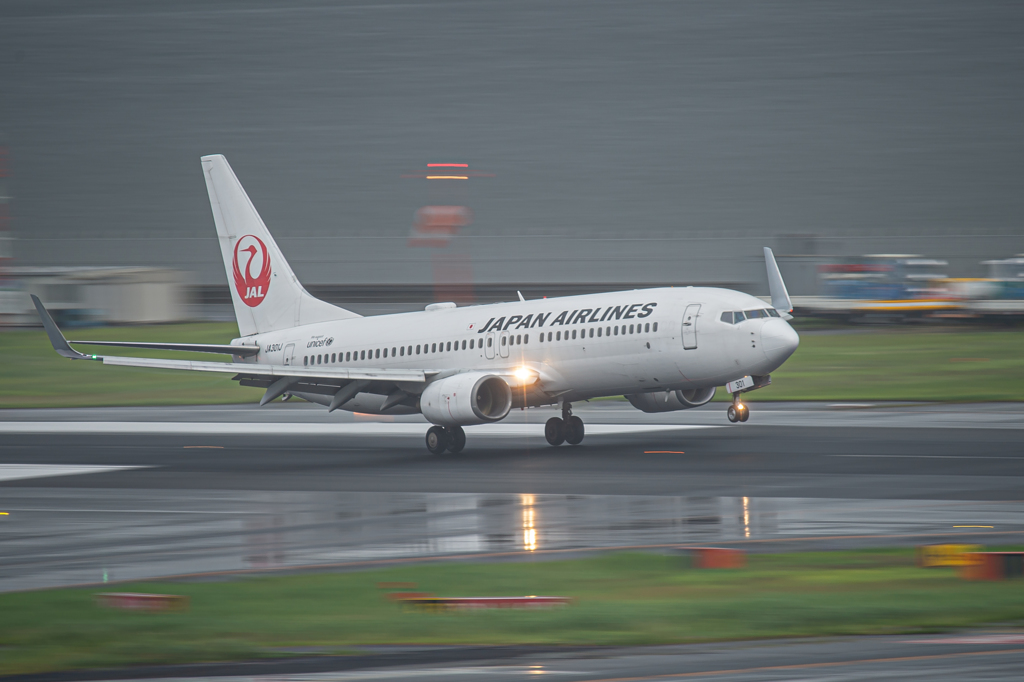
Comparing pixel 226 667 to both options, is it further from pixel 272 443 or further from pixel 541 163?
pixel 541 163

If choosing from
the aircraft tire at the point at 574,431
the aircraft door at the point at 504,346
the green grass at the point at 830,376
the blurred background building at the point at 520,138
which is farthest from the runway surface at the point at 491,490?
the blurred background building at the point at 520,138

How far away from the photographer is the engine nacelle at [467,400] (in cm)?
2852

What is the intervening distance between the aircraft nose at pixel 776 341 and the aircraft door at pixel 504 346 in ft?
20.9

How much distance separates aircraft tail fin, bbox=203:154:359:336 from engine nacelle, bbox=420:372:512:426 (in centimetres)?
815

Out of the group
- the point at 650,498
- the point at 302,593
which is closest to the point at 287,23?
the point at 650,498

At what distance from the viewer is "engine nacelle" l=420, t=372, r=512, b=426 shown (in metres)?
28.5

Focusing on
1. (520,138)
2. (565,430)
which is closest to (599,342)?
(565,430)

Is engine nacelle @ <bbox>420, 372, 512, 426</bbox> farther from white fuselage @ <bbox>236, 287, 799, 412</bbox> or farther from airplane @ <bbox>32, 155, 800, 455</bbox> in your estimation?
white fuselage @ <bbox>236, 287, 799, 412</bbox>

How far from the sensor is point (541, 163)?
80.2m

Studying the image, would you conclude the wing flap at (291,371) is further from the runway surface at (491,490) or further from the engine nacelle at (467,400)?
the runway surface at (491,490)

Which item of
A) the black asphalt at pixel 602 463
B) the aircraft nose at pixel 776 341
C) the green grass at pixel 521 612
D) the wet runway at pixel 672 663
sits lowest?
the wet runway at pixel 672 663

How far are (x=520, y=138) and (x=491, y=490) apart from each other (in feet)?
196

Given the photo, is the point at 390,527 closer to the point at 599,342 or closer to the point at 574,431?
the point at 599,342

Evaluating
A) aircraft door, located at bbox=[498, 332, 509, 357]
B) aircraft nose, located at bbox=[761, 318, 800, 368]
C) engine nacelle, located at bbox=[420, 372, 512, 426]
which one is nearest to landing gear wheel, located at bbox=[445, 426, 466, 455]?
engine nacelle, located at bbox=[420, 372, 512, 426]
